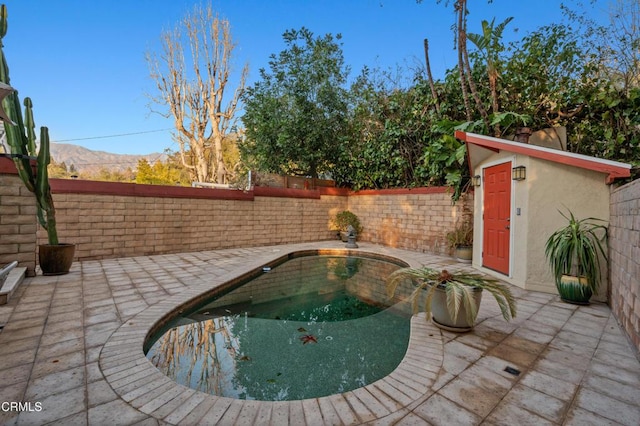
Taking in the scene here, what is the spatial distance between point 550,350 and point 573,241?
6.35ft

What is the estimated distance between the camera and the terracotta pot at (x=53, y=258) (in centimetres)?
455

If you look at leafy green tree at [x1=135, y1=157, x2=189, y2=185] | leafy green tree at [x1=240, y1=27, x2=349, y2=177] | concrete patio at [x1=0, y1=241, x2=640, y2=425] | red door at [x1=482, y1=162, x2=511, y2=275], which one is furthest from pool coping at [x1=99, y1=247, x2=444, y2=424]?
leafy green tree at [x1=135, y1=157, x2=189, y2=185]

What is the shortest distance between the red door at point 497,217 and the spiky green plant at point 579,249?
895 mm

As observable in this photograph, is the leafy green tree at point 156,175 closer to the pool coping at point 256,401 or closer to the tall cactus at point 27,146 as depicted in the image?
the tall cactus at point 27,146

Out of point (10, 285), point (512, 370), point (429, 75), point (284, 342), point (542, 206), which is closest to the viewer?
point (512, 370)

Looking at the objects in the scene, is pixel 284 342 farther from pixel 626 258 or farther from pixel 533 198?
pixel 533 198

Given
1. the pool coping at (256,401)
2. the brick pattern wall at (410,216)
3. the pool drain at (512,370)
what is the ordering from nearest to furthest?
1. the pool coping at (256,401)
2. the pool drain at (512,370)
3. the brick pattern wall at (410,216)

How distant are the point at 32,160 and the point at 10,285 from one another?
2371mm

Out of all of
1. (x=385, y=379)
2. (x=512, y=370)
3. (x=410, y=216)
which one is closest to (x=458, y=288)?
(x=512, y=370)

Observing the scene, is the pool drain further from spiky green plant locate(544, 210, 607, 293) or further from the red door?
the red door

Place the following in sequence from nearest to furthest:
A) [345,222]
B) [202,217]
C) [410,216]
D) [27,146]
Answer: [27,146] → [202,217] → [410,216] → [345,222]

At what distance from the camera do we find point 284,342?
279cm

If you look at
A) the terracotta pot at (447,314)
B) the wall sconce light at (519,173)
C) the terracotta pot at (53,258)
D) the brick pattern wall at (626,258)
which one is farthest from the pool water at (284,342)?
the terracotta pot at (53,258)

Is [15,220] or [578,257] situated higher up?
[15,220]
